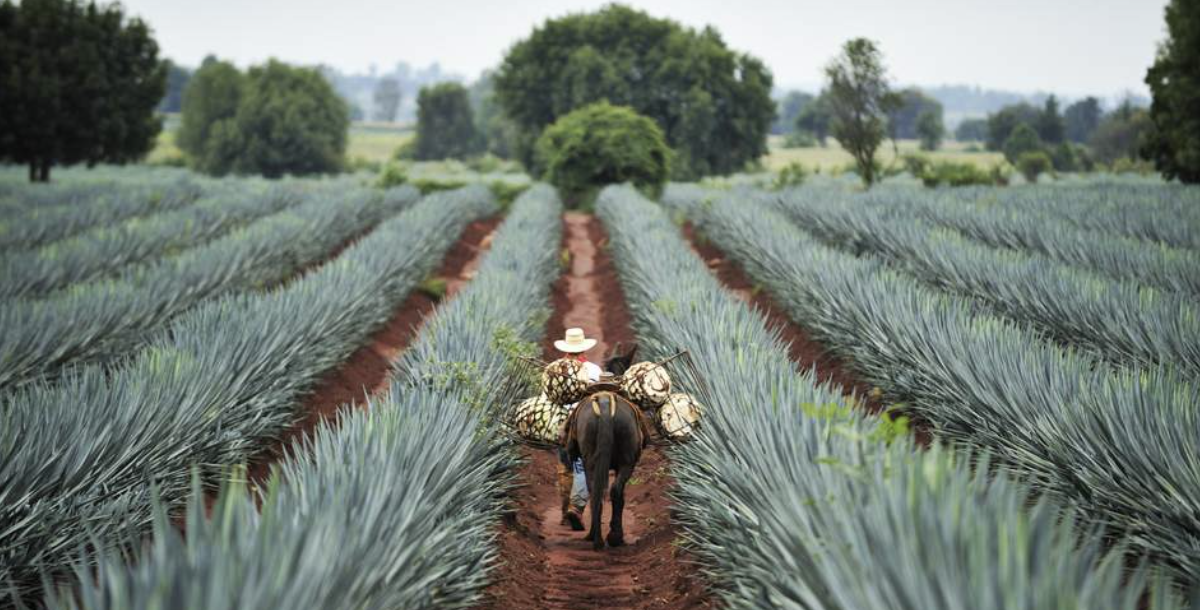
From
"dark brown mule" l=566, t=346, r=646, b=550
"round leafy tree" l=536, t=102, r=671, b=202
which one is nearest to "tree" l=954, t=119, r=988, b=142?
"round leafy tree" l=536, t=102, r=671, b=202

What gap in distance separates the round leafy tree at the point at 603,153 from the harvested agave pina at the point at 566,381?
1314 inches

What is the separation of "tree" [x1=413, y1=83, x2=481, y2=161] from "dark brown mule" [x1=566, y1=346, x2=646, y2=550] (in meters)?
88.2

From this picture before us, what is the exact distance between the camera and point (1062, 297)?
9938 millimetres

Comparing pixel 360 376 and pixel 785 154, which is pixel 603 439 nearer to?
pixel 360 376

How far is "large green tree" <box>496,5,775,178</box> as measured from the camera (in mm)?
55594

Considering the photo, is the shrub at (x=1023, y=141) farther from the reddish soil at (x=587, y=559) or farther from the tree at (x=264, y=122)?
the reddish soil at (x=587, y=559)

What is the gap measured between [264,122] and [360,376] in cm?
5490

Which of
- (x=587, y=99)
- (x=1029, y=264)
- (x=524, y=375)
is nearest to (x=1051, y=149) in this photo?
(x=587, y=99)

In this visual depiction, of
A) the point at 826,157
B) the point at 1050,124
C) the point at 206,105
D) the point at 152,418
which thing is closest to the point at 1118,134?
the point at 1050,124

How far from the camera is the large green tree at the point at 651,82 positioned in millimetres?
55594

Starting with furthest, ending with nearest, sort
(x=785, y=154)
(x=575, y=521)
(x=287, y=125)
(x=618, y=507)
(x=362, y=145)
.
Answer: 1. (x=362, y=145)
2. (x=785, y=154)
3. (x=287, y=125)
4. (x=575, y=521)
5. (x=618, y=507)

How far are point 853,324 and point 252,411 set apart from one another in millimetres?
5930

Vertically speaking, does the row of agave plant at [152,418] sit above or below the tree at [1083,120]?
below

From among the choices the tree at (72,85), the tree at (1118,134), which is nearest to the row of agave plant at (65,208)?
the tree at (72,85)
